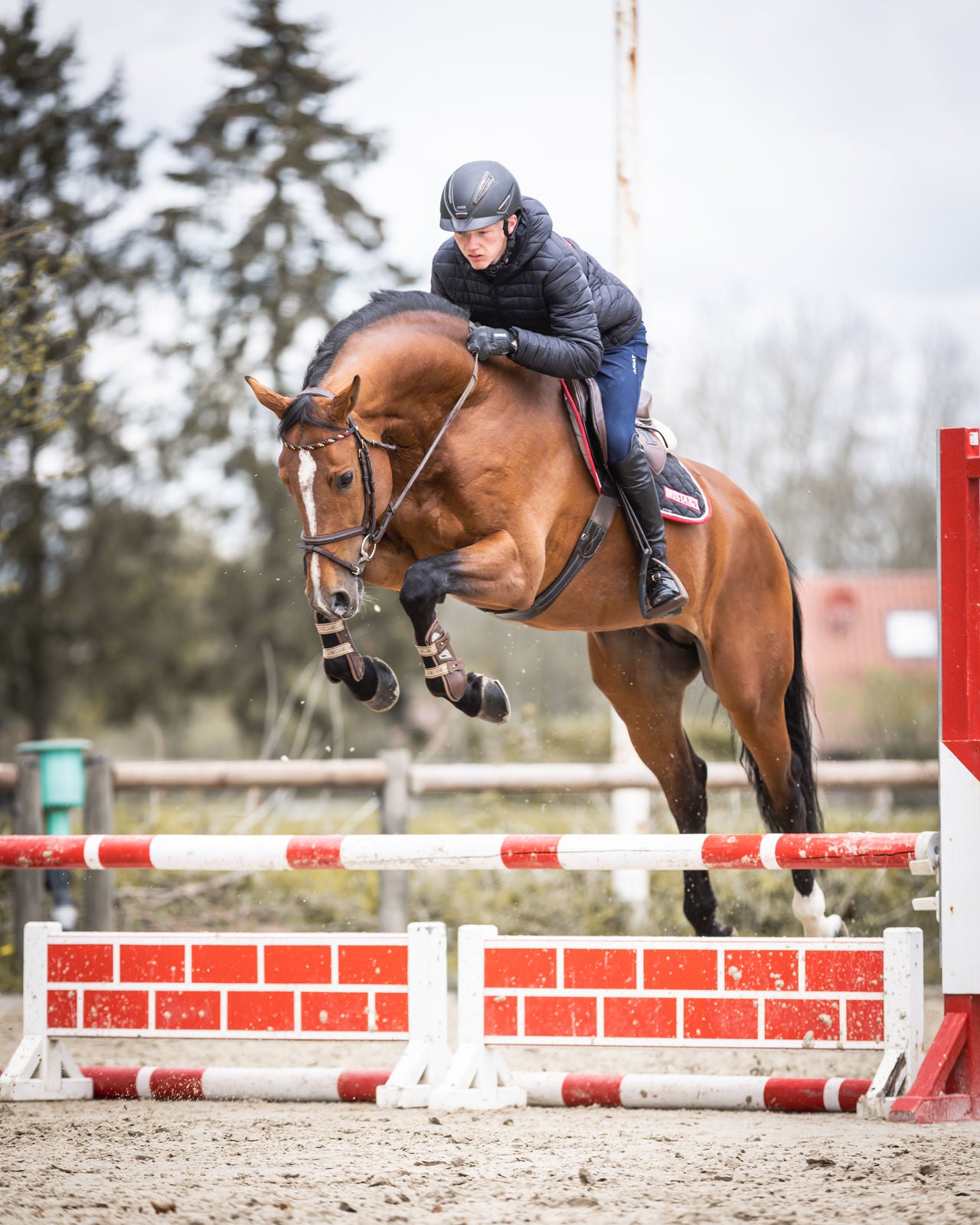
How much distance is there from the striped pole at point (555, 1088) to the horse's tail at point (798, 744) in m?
1.34

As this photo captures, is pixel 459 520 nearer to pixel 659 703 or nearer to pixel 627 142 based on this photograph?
pixel 659 703

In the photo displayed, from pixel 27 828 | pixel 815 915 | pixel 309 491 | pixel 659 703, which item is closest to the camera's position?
pixel 309 491

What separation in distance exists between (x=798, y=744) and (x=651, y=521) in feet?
4.41

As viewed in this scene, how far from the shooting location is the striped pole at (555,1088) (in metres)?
3.50

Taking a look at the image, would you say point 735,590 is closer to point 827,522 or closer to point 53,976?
point 53,976

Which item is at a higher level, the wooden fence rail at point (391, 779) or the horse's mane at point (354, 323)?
the horse's mane at point (354, 323)

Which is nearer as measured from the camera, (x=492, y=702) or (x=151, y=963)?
(x=492, y=702)

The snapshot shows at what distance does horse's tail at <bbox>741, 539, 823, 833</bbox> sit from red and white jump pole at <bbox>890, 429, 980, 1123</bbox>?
1411mm

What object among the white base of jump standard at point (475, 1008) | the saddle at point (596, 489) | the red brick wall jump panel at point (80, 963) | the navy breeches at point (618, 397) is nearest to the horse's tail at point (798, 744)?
the saddle at point (596, 489)

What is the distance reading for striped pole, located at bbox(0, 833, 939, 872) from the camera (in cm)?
333

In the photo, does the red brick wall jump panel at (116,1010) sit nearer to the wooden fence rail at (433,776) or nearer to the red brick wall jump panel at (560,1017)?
the red brick wall jump panel at (560,1017)

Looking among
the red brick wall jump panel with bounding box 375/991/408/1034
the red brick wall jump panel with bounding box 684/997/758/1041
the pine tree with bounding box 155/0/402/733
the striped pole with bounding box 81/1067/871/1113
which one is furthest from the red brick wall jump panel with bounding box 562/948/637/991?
the pine tree with bounding box 155/0/402/733

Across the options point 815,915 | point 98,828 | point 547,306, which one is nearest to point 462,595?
point 547,306

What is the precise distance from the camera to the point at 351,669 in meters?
3.57
